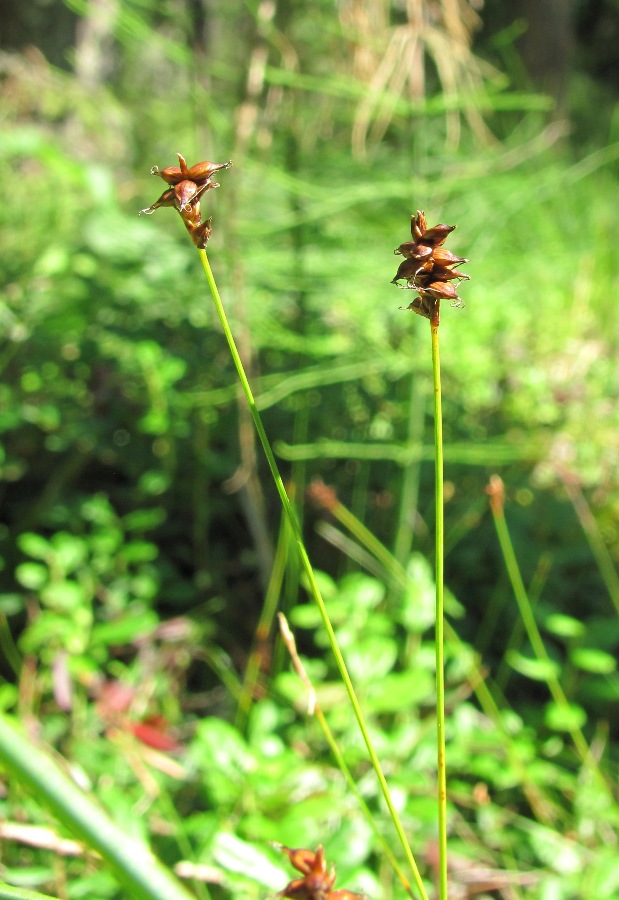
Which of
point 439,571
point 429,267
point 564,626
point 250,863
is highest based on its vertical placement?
point 429,267

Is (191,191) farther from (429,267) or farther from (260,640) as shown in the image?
(260,640)

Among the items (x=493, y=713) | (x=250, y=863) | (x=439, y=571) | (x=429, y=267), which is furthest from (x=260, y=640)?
(x=429, y=267)

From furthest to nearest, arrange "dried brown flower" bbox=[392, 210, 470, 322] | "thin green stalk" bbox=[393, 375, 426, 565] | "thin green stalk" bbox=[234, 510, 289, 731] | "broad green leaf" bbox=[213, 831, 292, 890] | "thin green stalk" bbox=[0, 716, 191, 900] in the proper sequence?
1. "thin green stalk" bbox=[393, 375, 426, 565]
2. "thin green stalk" bbox=[234, 510, 289, 731]
3. "broad green leaf" bbox=[213, 831, 292, 890]
4. "dried brown flower" bbox=[392, 210, 470, 322]
5. "thin green stalk" bbox=[0, 716, 191, 900]

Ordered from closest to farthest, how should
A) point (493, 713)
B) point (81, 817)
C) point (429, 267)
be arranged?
point (81, 817), point (429, 267), point (493, 713)

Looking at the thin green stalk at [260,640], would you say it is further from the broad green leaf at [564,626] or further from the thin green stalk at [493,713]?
the broad green leaf at [564,626]

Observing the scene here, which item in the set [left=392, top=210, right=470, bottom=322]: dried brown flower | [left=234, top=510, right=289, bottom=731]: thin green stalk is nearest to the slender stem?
[left=392, top=210, right=470, bottom=322]: dried brown flower

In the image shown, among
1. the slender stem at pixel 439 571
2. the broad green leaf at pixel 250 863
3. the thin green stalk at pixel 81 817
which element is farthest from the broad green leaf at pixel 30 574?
the thin green stalk at pixel 81 817

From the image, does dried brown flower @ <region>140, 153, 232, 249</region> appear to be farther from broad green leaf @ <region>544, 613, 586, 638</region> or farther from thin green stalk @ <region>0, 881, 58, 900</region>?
broad green leaf @ <region>544, 613, 586, 638</region>
